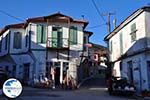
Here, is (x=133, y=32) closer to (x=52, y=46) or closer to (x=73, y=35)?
(x=73, y=35)

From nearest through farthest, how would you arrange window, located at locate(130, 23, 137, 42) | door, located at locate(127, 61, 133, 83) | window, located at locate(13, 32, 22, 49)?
window, located at locate(130, 23, 137, 42) → door, located at locate(127, 61, 133, 83) → window, located at locate(13, 32, 22, 49)

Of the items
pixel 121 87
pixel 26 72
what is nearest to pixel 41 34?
pixel 26 72

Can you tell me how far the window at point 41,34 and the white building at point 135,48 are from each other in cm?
790

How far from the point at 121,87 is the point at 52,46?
10.8 meters

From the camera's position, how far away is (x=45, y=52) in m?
31.2

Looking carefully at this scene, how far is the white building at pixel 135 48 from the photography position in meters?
24.5

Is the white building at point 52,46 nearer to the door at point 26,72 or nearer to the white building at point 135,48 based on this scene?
the door at point 26,72

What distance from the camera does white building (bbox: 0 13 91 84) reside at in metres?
31.0

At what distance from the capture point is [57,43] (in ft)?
103

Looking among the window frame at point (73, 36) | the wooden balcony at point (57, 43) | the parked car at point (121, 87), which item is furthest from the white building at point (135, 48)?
the wooden balcony at point (57, 43)

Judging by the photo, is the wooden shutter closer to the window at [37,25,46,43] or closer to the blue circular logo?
the window at [37,25,46,43]

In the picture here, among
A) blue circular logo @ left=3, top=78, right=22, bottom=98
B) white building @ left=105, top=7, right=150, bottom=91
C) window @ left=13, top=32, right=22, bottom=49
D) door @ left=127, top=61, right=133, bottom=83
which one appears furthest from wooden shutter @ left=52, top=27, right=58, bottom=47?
blue circular logo @ left=3, top=78, right=22, bottom=98

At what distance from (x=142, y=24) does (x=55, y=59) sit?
Result: 33.5 feet

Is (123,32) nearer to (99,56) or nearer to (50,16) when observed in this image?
(50,16)
